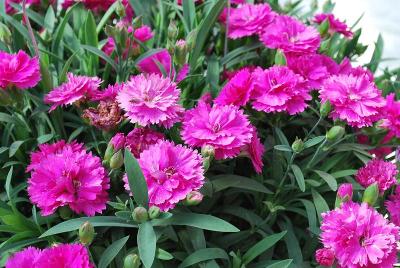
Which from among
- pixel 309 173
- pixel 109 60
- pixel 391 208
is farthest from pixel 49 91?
pixel 391 208

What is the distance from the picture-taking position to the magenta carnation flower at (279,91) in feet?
3.18

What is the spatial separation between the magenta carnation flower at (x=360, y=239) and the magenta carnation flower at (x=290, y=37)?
43 cm

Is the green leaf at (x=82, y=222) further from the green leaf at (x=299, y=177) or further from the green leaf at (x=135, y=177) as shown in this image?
the green leaf at (x=299, y=177)

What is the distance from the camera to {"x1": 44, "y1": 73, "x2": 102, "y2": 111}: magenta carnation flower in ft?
3.04

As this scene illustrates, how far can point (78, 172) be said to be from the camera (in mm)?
838

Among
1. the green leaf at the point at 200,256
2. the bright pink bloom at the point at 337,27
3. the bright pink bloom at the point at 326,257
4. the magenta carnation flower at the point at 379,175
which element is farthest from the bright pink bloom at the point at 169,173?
the bright pink bloom at the point at 337,27

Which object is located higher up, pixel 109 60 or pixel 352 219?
pixel 109 60

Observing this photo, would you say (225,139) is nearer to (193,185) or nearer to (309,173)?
(193,185)

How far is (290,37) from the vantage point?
3.91 ft

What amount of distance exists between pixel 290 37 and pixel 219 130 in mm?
423

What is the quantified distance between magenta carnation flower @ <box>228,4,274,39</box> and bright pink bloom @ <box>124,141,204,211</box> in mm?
514

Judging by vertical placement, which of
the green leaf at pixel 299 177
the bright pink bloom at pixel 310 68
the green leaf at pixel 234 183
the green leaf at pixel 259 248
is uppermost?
the bright pink bloom at pixel 310 68

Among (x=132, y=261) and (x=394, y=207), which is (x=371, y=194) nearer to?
(x=394, y=207)

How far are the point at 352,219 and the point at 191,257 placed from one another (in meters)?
0.26
